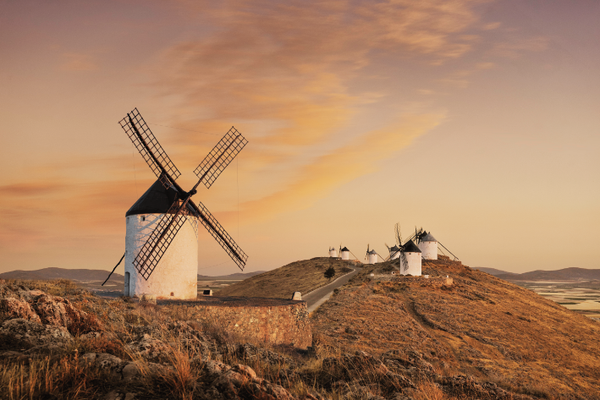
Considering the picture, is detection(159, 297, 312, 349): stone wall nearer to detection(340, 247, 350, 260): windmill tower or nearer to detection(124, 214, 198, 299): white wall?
detection(124, 214, 198, 299): white wall

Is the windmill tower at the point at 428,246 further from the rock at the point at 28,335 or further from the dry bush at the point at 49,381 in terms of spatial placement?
the dry bush at the point at 49,381

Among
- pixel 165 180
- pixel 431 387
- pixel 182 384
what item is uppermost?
pixel 165 180

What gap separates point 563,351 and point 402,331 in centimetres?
1497

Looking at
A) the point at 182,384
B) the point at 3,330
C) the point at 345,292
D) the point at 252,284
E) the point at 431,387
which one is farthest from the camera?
the point at 252,284

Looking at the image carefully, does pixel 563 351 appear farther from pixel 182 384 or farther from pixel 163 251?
pixel 182 384

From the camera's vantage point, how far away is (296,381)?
8.02 meters

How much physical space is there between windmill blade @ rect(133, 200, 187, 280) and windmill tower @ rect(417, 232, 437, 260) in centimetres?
4864

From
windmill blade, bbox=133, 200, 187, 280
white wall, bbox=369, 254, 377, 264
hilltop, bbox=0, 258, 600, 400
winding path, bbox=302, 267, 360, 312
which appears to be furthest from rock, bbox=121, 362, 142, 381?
white wall, bbox=369, 254, 377, 264

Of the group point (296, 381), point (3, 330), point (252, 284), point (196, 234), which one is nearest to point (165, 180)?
point (196, 234)

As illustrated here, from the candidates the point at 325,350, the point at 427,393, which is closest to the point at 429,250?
the point at 325,350

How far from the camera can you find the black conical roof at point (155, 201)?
23.6 meters

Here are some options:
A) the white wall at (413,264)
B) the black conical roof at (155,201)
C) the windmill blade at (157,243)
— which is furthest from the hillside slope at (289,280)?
the windmill blade at (157,243)

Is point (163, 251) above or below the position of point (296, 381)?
above

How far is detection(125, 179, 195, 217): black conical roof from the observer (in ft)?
77.4
